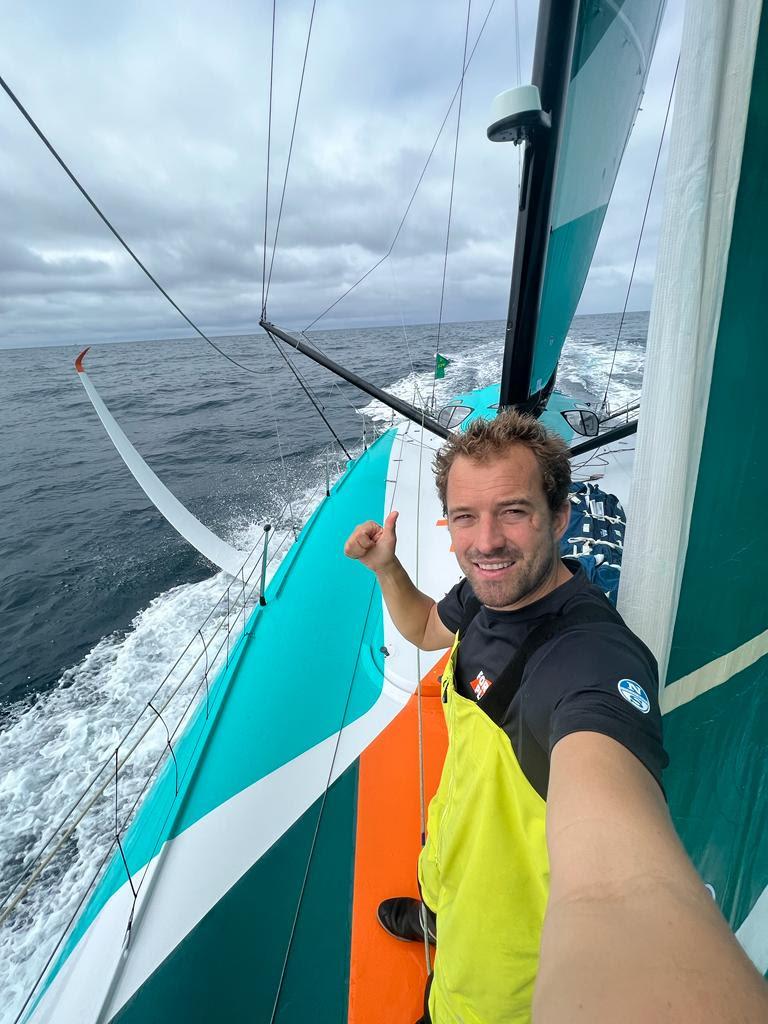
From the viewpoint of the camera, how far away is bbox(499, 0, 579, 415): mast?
7.38 feet

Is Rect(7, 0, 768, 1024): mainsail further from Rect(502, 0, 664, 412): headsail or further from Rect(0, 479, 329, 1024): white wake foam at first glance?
Rect(0, 479, 329, 1024): white wake foam

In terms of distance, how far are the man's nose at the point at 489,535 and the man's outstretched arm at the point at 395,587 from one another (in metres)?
0.42

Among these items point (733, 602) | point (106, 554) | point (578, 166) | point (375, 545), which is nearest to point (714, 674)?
point (733, 602)

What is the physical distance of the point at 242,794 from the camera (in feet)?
6.79

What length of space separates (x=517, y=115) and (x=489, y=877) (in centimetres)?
304

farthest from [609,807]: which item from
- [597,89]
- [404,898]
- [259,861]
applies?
[597,89]

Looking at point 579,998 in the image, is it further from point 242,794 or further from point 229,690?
point 229,690

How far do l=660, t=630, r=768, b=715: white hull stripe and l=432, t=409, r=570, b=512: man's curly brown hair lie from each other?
0.51 metres

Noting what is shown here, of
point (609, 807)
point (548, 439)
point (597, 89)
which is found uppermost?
point (597, 89)

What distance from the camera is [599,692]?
2.48ft

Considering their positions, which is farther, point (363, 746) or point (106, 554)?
point (106, 554)

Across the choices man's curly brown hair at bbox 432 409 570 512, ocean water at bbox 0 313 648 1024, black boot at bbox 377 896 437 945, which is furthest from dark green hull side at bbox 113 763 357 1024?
man's curly brown hair at bbox 432 409 570 512

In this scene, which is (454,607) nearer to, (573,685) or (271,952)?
(573,685)

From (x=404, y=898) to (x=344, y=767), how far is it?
639 millimetres
